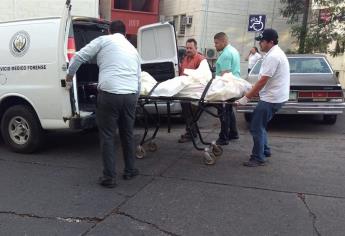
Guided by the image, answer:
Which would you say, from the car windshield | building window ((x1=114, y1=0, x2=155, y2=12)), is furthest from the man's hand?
building window ((x1=114, y1=0, x2=155, y2=12))

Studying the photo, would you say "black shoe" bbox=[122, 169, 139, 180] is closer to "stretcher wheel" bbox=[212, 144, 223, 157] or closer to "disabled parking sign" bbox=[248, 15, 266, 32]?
"stretcher wheel" bbox=[212, 144, 223, 157]

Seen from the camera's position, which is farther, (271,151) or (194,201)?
(271,151)

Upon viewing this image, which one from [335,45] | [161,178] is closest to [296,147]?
[161,178]

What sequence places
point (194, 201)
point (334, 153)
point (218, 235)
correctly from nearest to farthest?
point (218, 235), point (194, 201), point (334, 153)

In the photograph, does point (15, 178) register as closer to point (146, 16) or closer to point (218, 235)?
point (218, 235)

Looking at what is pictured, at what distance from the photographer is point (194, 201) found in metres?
5.04

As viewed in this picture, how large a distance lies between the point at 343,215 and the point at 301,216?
42cm

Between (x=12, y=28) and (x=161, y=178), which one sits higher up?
(x=12, y=28)

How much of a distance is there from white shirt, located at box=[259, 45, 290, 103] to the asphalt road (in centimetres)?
94

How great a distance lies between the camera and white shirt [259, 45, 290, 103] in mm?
6121

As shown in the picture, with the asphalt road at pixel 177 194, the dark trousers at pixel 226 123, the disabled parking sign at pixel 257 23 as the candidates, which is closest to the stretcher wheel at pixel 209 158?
the asphalt road at pixel 177 194

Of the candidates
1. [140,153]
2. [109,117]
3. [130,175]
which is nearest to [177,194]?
[130,175]

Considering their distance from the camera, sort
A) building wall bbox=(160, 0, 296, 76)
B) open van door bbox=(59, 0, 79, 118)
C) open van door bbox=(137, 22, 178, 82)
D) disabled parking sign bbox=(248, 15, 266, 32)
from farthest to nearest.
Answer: building wall bbox=(160, 0, 296, 76) → disabled parking sign bbox=(248, 15, 266, 32) → open van door bbox=(137, 22, 178, 82) → open van door bbox=(59, 0, 79, 118)

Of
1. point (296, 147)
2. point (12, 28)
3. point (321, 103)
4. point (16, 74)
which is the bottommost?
point (296, 147)
